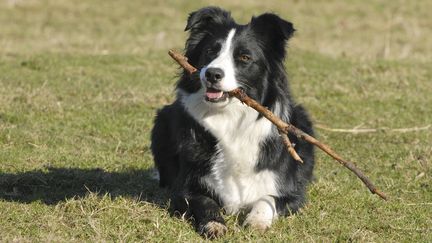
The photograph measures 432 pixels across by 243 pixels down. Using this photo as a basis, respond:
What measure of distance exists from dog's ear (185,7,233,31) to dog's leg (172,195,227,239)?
4.69ft

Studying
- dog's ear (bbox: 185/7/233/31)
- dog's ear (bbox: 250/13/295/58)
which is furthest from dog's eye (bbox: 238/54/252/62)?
dog's ear (bbox: 185/7/233/31)

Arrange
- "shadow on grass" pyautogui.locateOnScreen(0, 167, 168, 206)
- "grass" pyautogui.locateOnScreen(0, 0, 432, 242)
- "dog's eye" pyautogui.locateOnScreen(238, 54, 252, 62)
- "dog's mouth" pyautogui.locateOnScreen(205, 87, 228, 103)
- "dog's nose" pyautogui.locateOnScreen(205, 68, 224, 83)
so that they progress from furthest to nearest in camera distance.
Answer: "shadow on grass" pyautogui.locateOnScreen(0, 167, 168, 206) < "grass" pyautogui.locateOnScreen(0, 0, 432, 242) < "dog's eye" pyautogui.locateOnScreen(238, 54, 252, 62) < "dog's mouth" pyautogui.locateOnScreen(205, 87, 228, 103) < "dog's nose" pyautogui.locateOnScreen(205, 68, 224, 83)

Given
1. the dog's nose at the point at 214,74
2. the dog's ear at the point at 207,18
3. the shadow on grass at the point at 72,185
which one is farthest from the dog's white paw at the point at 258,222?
the dog's ear at the point at 207,18

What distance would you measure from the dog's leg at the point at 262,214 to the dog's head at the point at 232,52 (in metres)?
0.87

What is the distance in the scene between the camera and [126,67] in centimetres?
1290

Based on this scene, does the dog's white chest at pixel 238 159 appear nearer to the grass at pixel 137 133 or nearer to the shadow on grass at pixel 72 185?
the grass at pixel 137 133

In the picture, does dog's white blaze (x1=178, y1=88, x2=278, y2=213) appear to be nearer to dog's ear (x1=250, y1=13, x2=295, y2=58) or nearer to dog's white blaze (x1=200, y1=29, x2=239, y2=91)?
dog's white blaze (x1=200, y1=29, x2=239, y2=91)

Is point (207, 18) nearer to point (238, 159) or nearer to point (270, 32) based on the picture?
point (270, 32)

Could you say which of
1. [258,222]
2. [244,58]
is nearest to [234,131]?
[244,58]

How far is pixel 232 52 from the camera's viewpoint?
5676 mm

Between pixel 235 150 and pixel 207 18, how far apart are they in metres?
1.13

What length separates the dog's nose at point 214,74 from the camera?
537 centimetres

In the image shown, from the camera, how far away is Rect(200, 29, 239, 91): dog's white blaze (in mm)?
5445

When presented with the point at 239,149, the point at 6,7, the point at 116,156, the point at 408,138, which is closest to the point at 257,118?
the point at 239,149
